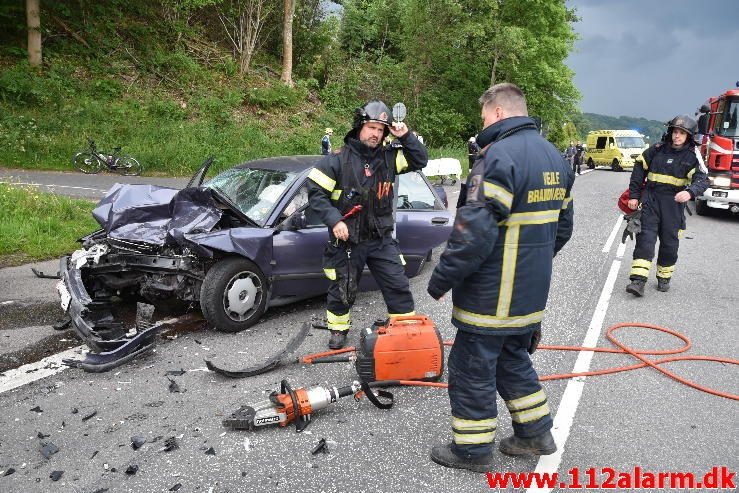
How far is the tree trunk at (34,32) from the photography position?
56.1 ft

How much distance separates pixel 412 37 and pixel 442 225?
23653mm

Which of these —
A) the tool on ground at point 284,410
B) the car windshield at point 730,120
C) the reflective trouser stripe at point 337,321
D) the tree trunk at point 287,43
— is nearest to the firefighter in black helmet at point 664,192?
the reflective trouser stripe at point 337,321

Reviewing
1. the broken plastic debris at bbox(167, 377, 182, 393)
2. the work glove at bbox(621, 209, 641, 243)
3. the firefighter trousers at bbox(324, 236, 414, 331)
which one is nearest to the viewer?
the broken plastic debris at bbox(167, 377, 182, 393)

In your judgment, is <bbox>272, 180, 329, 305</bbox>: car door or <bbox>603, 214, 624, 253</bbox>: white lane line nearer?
<bbox>272, 180, 329, 305</bbox>: car door

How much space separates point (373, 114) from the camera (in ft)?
13.5

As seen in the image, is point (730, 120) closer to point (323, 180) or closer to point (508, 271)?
point (323, 180)

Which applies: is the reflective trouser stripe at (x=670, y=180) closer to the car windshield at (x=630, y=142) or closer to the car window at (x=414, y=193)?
the car window at (x=414, y=193)

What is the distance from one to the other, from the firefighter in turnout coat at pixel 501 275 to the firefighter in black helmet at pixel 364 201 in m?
1.37

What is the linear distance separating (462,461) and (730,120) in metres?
11.3

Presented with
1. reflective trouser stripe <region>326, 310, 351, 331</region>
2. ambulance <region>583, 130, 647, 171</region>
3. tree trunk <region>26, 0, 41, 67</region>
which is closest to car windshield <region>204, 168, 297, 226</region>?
reflective trouser stripe <region>326, 310, 351, 331</region>

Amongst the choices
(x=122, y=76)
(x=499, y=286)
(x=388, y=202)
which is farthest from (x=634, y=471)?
(x=122, y=76)

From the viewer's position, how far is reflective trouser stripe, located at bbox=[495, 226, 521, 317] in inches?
109

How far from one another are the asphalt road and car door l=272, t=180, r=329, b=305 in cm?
29

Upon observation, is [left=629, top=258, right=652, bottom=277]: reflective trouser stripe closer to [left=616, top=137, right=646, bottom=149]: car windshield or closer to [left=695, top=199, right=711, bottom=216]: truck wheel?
[left=695, top=199, right=711, bottom=216]: truck wheel
